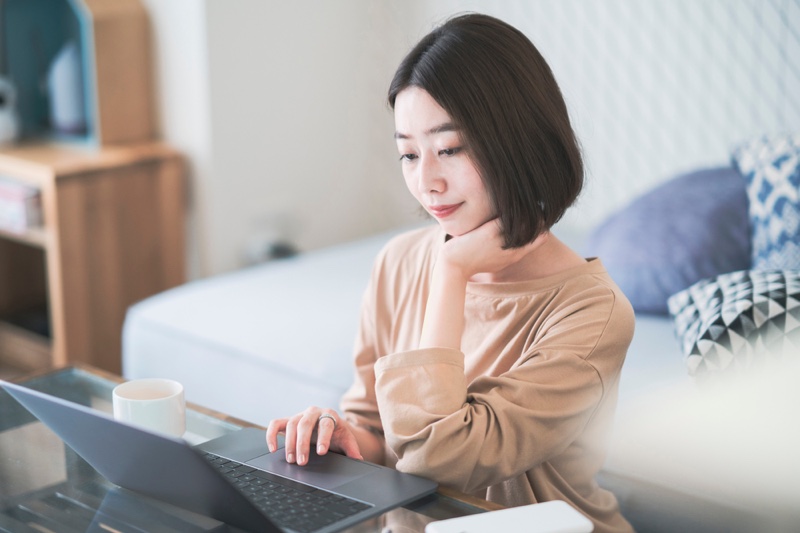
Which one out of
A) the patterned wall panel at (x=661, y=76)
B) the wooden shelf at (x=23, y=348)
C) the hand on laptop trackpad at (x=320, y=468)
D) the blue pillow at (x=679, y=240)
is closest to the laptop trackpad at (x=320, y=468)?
the hand on laptop trackpad at (x=320, y=468)

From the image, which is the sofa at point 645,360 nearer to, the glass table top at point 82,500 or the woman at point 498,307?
the woman at point 498,307

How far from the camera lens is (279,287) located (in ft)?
7.02

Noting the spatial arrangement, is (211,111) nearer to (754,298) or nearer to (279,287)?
(279,287)

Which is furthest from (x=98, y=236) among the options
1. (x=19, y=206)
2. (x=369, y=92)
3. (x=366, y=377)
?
(x=366, y=377)

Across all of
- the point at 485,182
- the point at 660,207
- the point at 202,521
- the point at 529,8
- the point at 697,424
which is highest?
the point at 529,8

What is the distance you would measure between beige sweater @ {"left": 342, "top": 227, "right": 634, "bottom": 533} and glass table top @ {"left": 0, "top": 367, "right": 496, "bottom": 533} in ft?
0.23

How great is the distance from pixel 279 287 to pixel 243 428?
1011mm

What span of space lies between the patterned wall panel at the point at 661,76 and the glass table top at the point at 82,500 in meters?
1.39

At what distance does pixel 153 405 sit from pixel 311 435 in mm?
176

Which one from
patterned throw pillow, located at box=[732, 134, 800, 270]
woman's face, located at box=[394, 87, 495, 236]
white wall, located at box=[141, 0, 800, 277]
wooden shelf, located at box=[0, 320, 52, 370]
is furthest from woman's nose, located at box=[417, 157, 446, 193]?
wooden shelf, located at box=[0, 320, 52, 370]

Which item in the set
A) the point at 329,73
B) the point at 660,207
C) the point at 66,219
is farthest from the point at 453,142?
the point at 329,73

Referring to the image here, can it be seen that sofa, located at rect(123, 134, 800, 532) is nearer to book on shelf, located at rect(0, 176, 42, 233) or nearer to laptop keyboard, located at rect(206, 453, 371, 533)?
book on shelf, located at rect(0, 176, 42, 233)

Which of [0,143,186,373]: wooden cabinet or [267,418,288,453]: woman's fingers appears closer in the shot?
[267,418,288,453]: woman's fingers

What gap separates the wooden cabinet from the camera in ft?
A: 7.94
